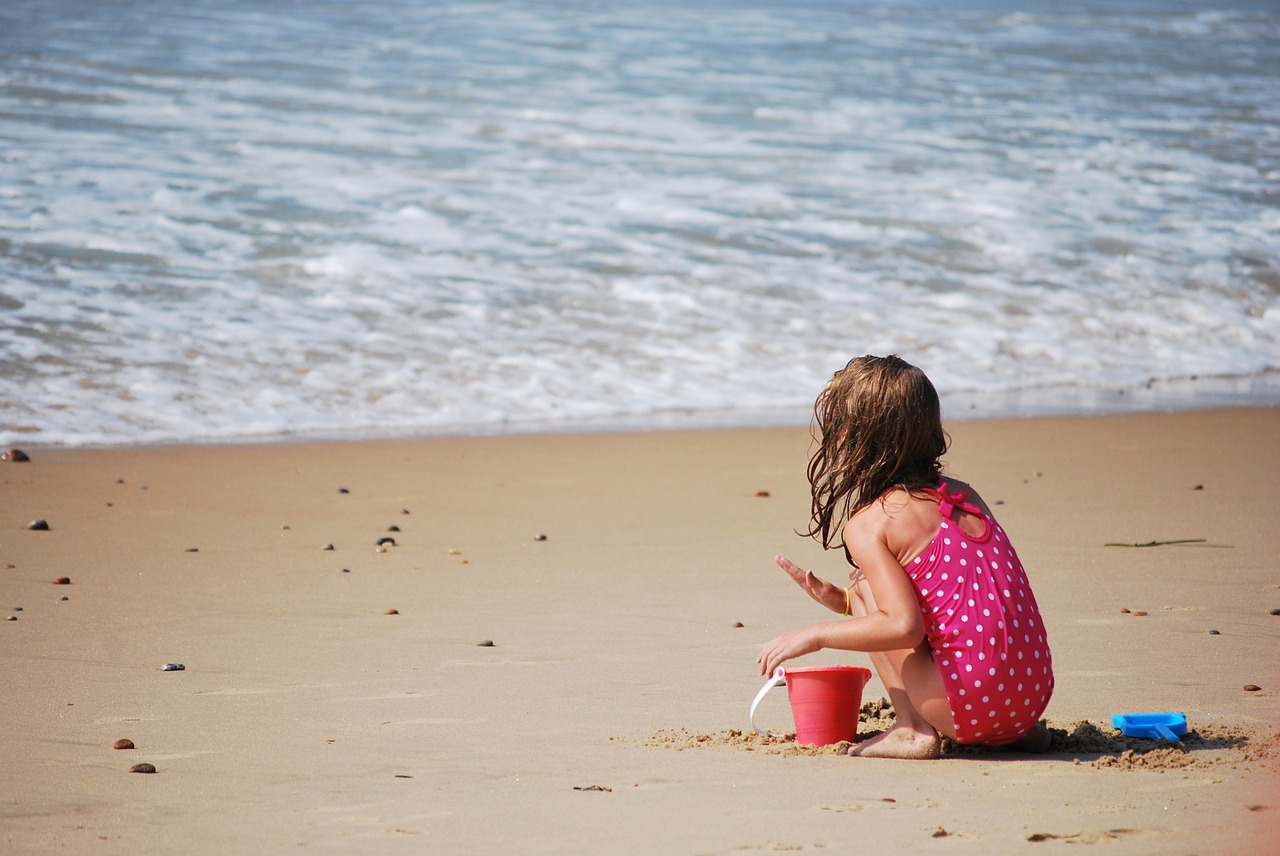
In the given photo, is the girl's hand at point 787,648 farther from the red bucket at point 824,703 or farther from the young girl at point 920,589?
the red bucket at point 824,703

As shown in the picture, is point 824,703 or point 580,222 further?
point 580,222

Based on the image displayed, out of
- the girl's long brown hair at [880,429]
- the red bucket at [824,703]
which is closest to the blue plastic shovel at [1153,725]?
the red bucket at [824,703]

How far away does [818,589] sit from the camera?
10.3 ft

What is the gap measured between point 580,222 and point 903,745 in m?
8.43

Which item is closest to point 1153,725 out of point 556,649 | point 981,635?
point 981,635

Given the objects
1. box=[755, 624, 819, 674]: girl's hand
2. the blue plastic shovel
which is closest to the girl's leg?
box=[755, 624, 819, 674]: girl's hand

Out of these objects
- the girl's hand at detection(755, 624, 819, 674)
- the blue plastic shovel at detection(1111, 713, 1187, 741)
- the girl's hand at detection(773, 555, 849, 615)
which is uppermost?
the girl's hand at detection(773, 555, 849, 615)

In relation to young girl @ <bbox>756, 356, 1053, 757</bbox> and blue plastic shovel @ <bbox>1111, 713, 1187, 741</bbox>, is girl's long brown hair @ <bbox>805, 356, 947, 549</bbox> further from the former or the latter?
blue plastic shovel @ <bbox>1111, 713, 1187, 741</bbox>

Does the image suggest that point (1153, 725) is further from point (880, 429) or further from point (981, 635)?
point (880, 429)

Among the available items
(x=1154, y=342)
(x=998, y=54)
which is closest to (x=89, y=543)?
(x=1154, y=342)

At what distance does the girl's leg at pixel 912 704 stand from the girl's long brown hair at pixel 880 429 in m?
0.25

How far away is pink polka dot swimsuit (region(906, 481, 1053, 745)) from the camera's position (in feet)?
9.79

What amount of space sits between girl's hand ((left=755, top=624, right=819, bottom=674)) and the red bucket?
0.56ft

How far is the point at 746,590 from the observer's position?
4758 mm
